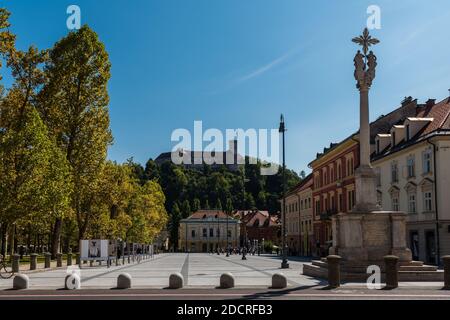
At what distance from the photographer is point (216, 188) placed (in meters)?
179

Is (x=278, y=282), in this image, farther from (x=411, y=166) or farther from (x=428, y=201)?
(x=411, y=166)

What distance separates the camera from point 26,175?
35812 millimetres

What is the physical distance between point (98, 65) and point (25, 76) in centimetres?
539

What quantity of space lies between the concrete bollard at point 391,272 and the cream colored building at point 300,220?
57.2 metres

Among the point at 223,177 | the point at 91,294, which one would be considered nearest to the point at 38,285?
the point at 91,294

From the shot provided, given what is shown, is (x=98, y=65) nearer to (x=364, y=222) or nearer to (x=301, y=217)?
(x=364, y=222)

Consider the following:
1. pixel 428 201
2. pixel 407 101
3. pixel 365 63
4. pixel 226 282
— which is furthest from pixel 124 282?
pixel 407 101

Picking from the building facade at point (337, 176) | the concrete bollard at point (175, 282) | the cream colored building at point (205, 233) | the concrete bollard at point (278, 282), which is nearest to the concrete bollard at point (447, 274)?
the concrete bollard at point (278, 282)

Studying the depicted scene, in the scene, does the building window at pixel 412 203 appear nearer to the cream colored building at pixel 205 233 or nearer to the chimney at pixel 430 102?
the chimney at pixel 430 102

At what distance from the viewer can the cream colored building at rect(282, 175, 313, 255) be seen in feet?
263

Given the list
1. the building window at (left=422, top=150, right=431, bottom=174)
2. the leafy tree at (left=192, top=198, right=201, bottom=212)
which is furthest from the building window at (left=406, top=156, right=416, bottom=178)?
the leafy tree at (left=192, top=198, right=201, bottom=212)

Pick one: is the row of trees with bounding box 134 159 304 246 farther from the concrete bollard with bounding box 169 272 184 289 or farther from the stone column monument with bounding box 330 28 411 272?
the concrete bollard with bounding box 169 272 184 289

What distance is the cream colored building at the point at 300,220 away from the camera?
3162 inches

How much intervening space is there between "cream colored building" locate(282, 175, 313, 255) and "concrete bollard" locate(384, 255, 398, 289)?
57187mm
